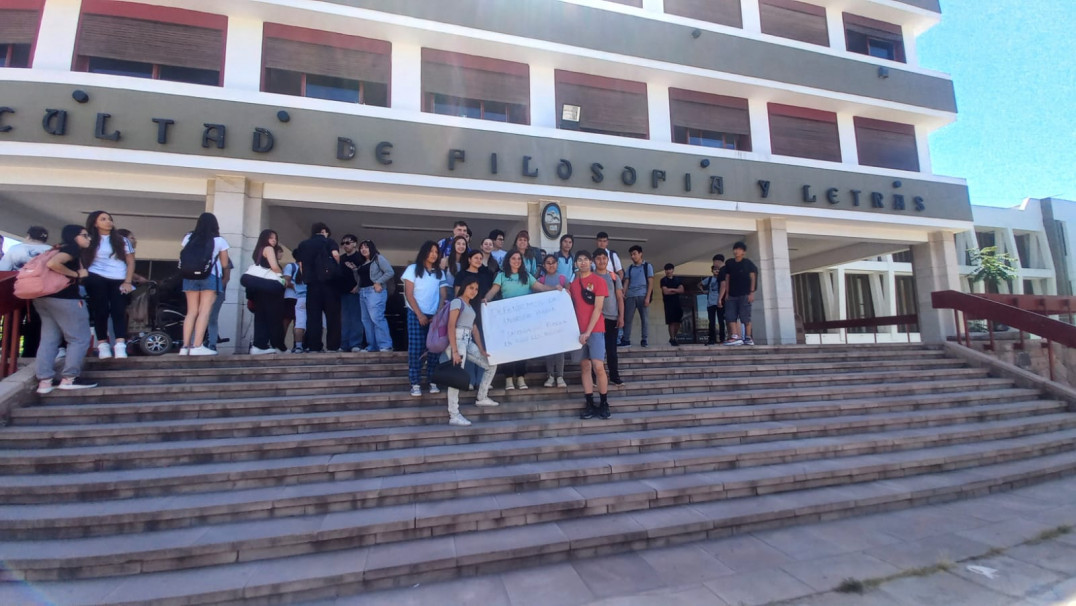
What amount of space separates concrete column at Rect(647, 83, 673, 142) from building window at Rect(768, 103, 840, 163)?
2764 millimetres

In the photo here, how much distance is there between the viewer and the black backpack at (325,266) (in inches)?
242

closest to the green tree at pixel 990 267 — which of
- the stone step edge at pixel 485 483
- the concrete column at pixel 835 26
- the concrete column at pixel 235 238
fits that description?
the concrete column at pixel 835 26

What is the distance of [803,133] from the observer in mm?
11312

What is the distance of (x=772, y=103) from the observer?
11.2 m

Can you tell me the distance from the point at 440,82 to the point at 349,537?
8460 millimetres

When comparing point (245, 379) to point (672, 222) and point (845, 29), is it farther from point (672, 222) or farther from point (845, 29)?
point (845, 29)

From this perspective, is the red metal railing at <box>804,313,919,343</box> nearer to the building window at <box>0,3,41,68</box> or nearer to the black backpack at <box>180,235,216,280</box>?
the black backpack at <box>180,235,216,280</box>

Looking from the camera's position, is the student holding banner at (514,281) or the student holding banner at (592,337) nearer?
the student holding banner at (592,337)

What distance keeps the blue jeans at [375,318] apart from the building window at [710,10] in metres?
9.23

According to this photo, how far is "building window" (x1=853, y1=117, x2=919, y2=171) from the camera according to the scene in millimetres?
11680

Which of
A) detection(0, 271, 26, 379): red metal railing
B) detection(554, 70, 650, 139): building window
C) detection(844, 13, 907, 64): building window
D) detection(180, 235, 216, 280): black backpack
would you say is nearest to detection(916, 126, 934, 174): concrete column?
detection(844, 13, 907, 64): building window

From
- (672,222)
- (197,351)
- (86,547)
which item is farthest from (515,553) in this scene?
(672,222)

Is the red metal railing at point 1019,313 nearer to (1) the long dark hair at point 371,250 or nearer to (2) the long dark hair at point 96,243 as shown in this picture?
(1) the long dark hair at point 371,250

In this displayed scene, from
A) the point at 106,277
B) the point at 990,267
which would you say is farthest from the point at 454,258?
the point at 990,267
